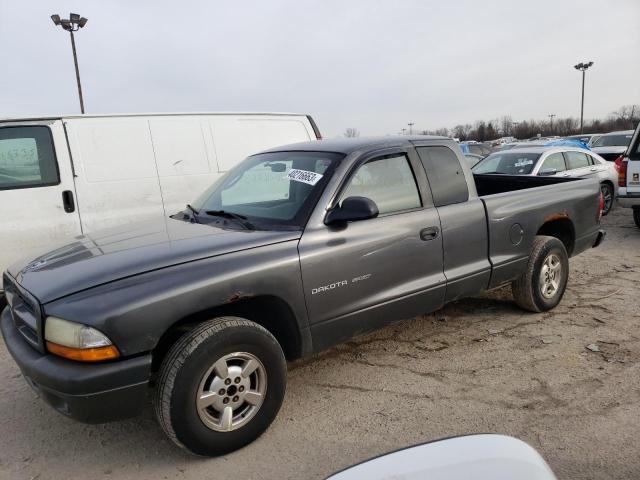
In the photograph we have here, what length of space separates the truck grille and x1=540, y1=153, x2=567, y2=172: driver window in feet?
29.1

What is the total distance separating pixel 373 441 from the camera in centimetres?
288

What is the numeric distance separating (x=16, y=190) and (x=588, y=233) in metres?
5.85

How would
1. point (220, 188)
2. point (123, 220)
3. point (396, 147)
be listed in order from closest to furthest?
point (396, 147) < point (220, 188) < point (123, 220)

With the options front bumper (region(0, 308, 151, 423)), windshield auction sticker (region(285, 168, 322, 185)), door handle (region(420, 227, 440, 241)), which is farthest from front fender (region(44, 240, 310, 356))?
door handle (region(420, 227, 440, 241))

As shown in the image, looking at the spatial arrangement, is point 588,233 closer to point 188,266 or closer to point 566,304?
point 566,304

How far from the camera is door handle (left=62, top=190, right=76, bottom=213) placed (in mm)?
5129

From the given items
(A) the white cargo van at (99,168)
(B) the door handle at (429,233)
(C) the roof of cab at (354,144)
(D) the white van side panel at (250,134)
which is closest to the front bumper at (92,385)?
(C) the roof of cab at (354,144)

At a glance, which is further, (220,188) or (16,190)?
(16,190)

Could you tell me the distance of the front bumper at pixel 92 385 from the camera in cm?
239

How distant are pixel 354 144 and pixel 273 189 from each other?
69 centimetres

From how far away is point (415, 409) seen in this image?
126 inches

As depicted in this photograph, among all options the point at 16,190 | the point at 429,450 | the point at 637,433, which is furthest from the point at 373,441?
the point at 16,190

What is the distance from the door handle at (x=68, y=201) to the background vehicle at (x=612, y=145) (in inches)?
583

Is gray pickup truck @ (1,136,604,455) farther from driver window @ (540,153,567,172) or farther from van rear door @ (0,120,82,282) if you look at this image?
driver window @ (540,153,567,172)
